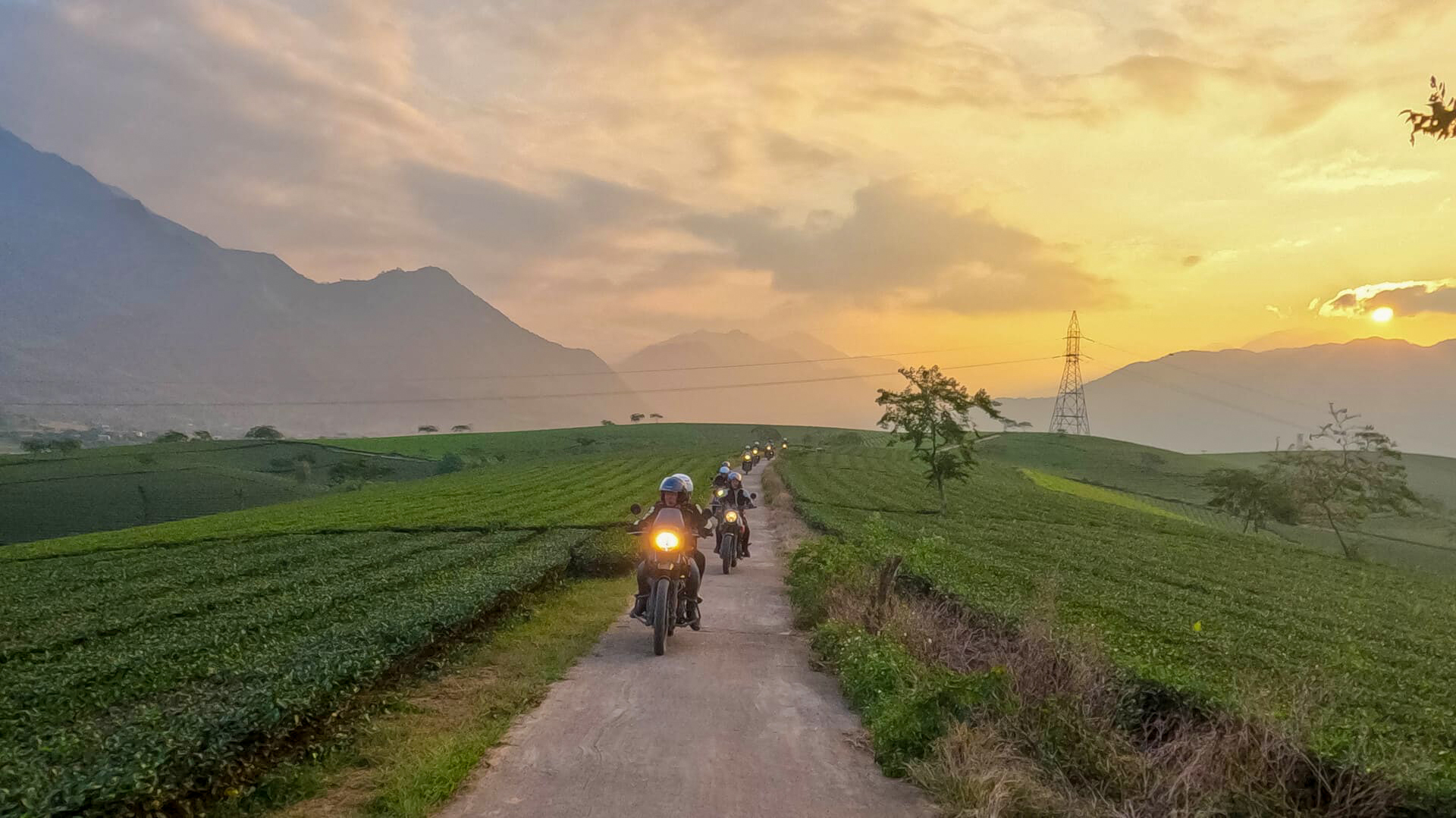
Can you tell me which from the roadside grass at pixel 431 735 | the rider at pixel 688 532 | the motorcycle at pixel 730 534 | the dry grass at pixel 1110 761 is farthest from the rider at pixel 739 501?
the dry grass at pixel 1110 761

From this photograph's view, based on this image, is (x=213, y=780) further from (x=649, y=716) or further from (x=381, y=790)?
(x=649, y=716)

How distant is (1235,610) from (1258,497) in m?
38.2

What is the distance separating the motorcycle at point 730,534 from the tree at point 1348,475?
113 feet

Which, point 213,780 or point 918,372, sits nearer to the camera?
point 213,780

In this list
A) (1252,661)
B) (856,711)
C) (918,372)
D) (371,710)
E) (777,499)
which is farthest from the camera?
(777,499)

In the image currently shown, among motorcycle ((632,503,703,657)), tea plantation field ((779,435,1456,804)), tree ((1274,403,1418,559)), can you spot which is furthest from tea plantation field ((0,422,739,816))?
tree ((1274,403,1418,559))

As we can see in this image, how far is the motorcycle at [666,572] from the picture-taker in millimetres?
12820

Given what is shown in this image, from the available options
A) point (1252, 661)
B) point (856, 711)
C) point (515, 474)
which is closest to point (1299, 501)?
point (1252, 661)

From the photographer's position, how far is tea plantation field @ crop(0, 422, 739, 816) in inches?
259

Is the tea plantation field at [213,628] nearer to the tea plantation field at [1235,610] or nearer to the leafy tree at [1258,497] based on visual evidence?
the tea plantation field at [1235,610]

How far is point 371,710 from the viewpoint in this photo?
374 inches

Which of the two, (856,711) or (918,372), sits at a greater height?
(918,372)

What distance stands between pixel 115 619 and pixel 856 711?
12.3 meters

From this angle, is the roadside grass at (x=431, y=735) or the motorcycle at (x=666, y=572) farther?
the motorcycle at (x=666, y=572)
